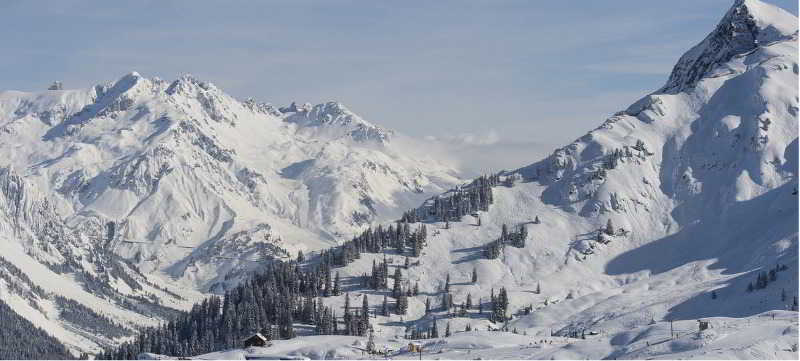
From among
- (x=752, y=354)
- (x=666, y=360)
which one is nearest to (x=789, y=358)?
(x=752, y=354)

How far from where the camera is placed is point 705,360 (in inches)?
7574

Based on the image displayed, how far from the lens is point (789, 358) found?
195 metres

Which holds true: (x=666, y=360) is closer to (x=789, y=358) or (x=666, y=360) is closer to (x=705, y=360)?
(x=705, y=360)

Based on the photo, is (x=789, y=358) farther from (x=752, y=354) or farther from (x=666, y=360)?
(x=666, y=360)

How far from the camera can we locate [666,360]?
646 feet

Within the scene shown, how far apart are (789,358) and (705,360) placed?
1421 centimetres

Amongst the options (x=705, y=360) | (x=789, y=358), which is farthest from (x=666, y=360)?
(x=789, y=358)

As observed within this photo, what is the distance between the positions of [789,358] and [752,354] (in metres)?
5.68

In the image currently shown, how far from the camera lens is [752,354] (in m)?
196

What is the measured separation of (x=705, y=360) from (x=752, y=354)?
30.4ft

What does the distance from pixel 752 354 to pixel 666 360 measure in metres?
13.7

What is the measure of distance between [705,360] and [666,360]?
687 centimetres
